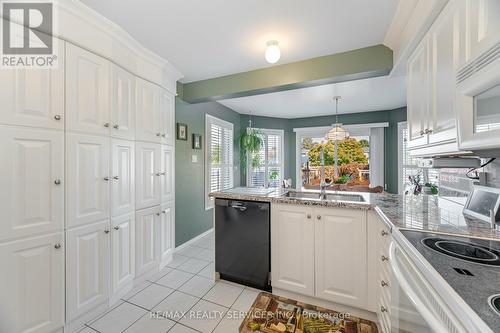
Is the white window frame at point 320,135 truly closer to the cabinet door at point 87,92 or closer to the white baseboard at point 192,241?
the white baseboard at point 192,241

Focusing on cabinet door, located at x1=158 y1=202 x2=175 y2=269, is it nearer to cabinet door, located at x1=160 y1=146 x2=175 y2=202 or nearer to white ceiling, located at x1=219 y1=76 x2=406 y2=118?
cabinet door, located at x1=160 y1=146 x2=175 y2=202

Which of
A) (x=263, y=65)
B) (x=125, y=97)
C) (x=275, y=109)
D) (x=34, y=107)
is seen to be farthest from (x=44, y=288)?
(x=275, y=109)

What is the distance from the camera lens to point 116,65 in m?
1.89

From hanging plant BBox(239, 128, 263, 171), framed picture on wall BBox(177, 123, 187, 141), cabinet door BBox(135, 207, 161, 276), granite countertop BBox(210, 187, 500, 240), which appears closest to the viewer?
granite countertop BBox(210, 187, 500, 240)

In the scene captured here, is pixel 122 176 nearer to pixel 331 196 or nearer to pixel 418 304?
pixel 331 196

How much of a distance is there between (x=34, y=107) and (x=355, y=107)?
492cm

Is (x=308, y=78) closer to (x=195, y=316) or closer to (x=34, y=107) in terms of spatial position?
(x=34, y=107)

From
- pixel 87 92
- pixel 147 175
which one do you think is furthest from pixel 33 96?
pixel 147 175

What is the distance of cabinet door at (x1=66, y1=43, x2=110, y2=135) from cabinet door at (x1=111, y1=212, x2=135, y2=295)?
2.73ft

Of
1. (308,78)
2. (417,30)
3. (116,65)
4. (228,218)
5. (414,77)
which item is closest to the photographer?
(417,30)

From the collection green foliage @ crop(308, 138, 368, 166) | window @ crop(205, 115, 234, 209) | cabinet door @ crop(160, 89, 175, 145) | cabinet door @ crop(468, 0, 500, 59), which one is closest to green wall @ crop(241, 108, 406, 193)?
green foliage @ crop(308, 138, 368, 166)

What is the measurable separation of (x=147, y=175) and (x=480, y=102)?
2.51 meters

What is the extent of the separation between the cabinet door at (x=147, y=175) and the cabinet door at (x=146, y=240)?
104 mm

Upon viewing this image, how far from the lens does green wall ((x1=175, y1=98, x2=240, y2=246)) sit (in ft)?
10.00
